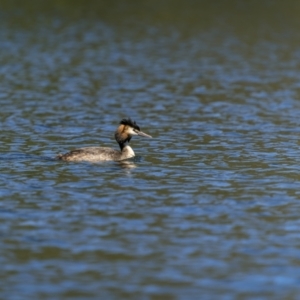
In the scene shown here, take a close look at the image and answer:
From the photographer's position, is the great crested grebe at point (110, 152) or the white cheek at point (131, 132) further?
the white cheek at point (131, 132)

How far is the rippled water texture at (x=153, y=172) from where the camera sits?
10805 mm

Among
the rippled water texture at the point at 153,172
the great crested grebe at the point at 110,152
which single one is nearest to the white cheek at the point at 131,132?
the great crested grebe at the point at 110,152

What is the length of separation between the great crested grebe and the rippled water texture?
0.28 metres

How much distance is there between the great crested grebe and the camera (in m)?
17.3

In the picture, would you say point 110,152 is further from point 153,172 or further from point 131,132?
point 153,172

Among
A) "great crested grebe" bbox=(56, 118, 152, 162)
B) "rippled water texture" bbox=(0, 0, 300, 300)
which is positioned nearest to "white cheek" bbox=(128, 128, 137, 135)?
"great crested grebe" bbox=(56, 118, 152, 162)

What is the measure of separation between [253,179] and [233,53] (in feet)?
69.5

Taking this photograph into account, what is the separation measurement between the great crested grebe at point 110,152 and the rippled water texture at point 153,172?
283mm

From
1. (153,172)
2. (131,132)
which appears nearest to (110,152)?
(131,132)

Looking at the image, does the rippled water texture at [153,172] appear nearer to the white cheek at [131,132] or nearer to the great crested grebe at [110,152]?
the great crested grebe at [110,152]

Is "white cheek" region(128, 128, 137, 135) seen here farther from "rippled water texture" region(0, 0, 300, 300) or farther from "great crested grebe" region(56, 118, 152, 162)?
"rippled water texture" region(0, 0, 300, 300)

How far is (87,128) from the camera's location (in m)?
21.8

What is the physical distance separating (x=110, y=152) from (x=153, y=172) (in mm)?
1542

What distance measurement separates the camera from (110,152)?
1783 cm
